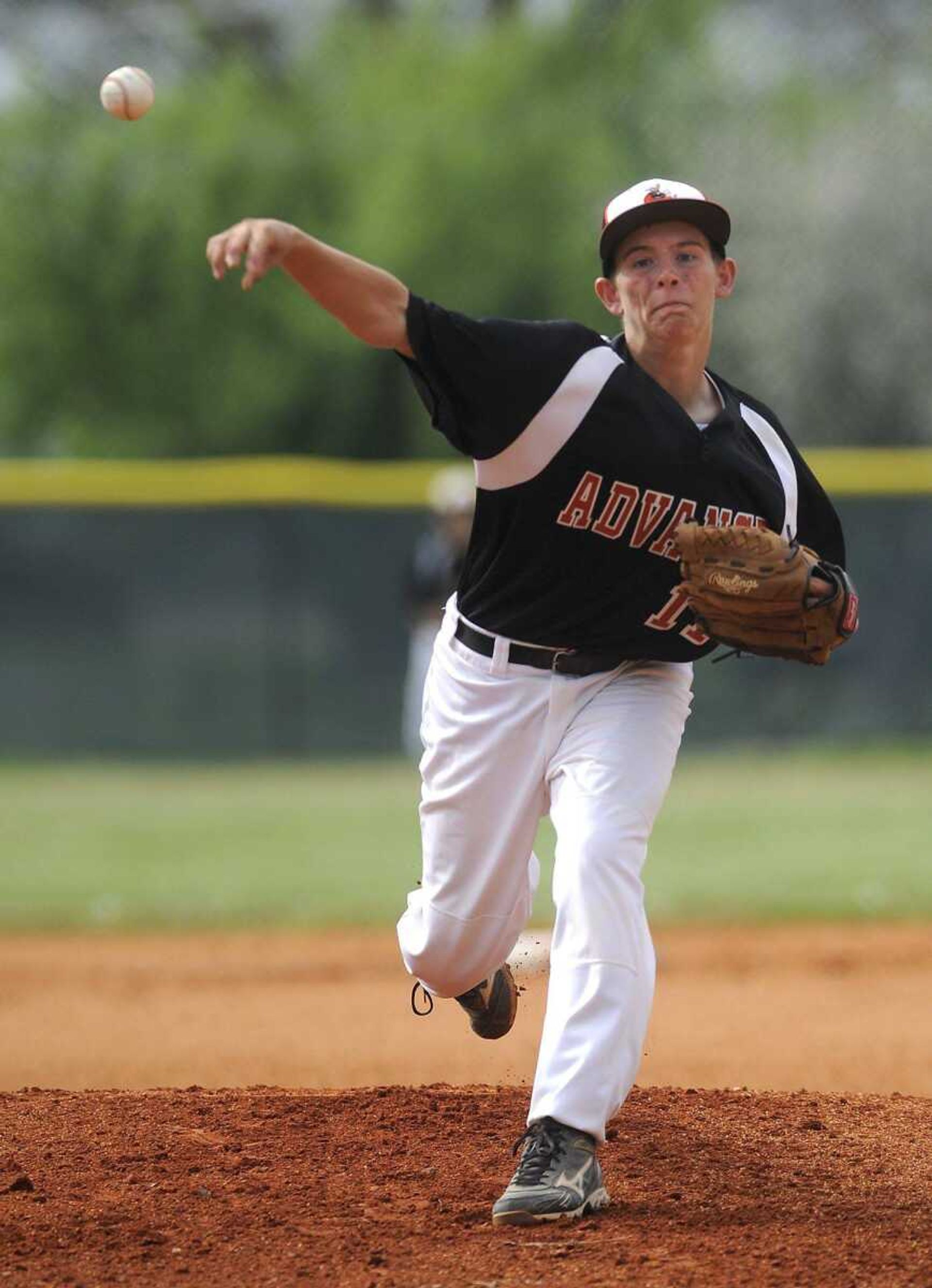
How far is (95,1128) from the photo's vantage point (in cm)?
364

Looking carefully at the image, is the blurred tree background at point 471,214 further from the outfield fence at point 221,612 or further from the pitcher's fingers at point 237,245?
the pitcher's fingers at point 237,245

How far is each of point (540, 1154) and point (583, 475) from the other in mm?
1125

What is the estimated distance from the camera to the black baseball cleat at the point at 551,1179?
2.95 meters

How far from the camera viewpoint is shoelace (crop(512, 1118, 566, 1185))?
296 cm

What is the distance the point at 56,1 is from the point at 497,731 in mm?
19692

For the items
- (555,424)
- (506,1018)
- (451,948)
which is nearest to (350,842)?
(506,1018)

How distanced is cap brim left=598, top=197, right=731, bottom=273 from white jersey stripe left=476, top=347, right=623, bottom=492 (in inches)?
11.0

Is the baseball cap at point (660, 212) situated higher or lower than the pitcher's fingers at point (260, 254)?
higher

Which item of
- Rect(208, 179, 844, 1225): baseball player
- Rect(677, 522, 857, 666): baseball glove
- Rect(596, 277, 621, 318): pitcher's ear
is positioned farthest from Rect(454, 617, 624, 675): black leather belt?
Rect(596, 277, 621, 318): pitcher's ear

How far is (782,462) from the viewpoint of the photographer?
11.3 ft

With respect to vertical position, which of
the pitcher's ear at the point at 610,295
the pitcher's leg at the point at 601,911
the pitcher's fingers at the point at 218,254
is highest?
the pitcher's ear at the point at 610,295

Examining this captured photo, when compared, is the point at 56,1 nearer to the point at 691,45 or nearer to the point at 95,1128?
the point at 691,45

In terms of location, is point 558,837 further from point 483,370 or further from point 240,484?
point 240,484

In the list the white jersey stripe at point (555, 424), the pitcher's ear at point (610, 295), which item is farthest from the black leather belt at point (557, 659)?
the pitcher's ear at point (610, 295)
